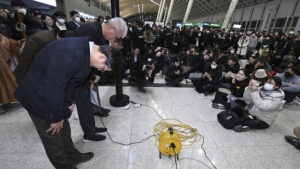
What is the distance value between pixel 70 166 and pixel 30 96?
779 millimetres

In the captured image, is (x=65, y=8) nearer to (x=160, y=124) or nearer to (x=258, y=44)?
(x=160, y=124)

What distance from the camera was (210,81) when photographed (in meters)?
3.75

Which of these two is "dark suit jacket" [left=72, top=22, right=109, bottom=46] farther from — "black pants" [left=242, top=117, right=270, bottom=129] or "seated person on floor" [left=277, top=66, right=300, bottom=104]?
"seated person on floor" [left=277, top=66, right=300, bottom=104]

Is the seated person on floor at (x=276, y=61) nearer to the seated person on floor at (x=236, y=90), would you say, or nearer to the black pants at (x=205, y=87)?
the black pants at (x=205, y=87)

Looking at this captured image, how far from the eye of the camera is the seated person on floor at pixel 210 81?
3.59 metres

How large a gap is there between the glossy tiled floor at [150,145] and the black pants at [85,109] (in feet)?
0.83

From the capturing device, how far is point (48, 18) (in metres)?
2.82

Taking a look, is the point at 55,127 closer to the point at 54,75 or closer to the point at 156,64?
the point at 54,75

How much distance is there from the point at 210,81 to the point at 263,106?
172cm

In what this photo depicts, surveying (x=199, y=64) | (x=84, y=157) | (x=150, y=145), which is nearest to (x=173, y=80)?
(x=199, y=64)

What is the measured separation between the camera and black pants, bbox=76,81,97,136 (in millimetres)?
1636

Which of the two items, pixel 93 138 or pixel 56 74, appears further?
pixel 93 138

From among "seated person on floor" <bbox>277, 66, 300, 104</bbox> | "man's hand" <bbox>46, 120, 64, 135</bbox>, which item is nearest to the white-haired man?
"man's hand" <bbox>46, 120, 64, 135</bbox>

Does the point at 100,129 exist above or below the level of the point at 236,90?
below
